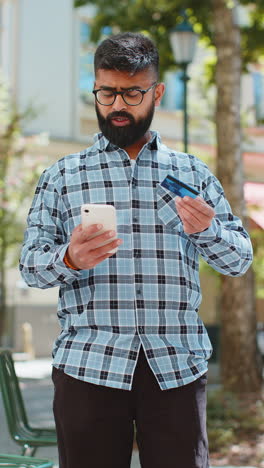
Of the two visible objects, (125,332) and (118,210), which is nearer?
(125,332)

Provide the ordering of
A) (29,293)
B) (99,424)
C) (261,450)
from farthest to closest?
(29,293) < (261,450) < (99,424)

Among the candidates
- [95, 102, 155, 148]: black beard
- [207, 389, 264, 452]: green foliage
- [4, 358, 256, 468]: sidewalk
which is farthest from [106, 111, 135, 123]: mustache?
[207, 389, 264, 452]: green foliage

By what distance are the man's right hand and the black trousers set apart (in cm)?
35

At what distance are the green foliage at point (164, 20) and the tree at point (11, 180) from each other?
517 centimetres

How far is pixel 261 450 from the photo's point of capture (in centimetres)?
629

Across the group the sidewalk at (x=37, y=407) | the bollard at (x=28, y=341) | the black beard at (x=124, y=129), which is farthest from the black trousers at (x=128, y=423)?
the bollard at (x=28, y=341)

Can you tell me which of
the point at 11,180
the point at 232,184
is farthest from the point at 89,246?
the point at 11,180

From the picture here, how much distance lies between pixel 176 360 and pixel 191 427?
0.19 metres

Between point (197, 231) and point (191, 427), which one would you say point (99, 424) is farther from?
point (197, 231)

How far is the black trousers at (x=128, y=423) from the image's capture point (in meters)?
2.15

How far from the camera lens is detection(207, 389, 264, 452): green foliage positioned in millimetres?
6504

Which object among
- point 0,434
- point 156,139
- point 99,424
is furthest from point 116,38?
point 0,434

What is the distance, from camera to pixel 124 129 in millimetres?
2355

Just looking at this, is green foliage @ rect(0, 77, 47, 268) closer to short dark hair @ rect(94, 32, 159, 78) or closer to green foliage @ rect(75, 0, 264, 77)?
green foliage @ rect(75, 0, 264, 77)
